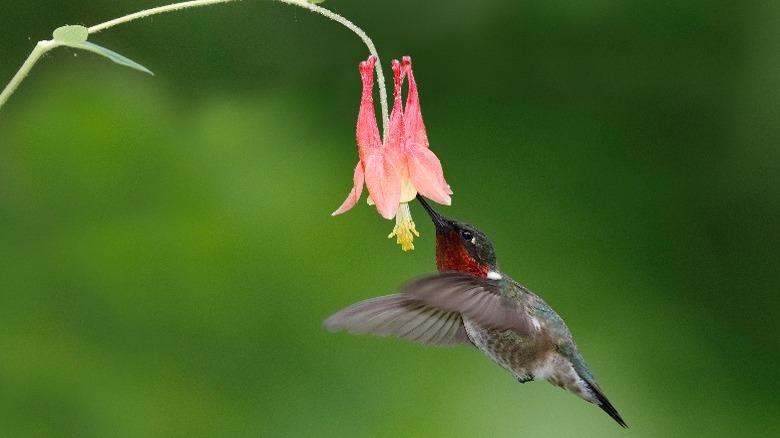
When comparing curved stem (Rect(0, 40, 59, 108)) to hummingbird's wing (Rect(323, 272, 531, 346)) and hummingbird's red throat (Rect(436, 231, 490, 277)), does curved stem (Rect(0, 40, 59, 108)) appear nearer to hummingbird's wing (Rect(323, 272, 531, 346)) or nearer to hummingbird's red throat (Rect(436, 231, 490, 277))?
hummingbird's wing (Rect(323, 272, 531, 346))

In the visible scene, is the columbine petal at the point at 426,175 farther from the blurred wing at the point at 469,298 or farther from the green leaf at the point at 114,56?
the green leaf at the point at 114,56

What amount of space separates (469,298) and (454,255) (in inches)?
9.8

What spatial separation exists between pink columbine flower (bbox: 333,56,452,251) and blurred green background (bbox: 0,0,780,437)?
1301 millimetres

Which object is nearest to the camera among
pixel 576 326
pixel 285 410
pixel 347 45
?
pixel 285 410

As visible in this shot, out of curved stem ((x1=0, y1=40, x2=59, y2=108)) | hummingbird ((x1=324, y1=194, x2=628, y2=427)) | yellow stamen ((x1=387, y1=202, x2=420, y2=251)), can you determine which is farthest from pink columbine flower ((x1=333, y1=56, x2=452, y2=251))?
curved stem ((x1=0, y1=40, x2=59, y2=108))

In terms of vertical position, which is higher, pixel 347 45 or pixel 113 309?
pixel 347 45

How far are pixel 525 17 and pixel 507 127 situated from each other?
1.35 feet

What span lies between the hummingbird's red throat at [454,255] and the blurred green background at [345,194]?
46.4 inches

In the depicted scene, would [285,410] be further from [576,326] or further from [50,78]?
[50,78]

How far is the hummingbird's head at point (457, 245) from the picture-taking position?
2.15 metres

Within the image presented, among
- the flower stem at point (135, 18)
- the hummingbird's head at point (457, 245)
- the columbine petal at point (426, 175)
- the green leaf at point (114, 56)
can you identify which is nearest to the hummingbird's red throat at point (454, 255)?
the hummingbird's head at point (457, 245)

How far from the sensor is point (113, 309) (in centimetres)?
332

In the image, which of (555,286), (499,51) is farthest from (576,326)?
(499,51)

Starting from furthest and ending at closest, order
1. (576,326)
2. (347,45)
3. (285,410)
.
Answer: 1. (347,45)
2. (576,326)
3. (285,410)
